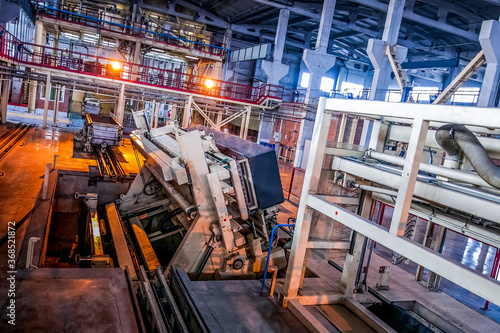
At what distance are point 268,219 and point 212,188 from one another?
1617mm

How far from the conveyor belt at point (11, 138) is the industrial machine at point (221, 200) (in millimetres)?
6670

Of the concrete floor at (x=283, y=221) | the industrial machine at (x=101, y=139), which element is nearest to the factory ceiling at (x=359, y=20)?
the industrial machine at (x=101, y=139)

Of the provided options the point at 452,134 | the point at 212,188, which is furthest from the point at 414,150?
the point at 212,188

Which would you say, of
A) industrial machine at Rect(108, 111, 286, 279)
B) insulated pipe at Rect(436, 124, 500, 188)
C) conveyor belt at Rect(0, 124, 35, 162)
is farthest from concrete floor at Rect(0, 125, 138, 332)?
insulated pipe at Rect(436, 124, 500, 188)

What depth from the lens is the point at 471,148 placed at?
3.29 m

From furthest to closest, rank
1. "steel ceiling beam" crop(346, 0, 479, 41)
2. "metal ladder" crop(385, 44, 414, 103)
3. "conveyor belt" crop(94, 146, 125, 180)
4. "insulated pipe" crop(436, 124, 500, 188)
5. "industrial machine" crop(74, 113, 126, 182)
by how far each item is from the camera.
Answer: "steel ceiling beam" crop(346, 0, 479, 41) < "metal ladder" crop(385, 44, 414, 103) < "industrial machine" crop(74, 113, 126, 182) < "conveyor belt" crop(94, 146, 125, 180) < "insulated pipe" crop(436, 124, 500, 188)

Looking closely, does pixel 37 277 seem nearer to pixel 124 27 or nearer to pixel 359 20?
pixel 124 27

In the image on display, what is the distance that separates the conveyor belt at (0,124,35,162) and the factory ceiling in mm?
13286

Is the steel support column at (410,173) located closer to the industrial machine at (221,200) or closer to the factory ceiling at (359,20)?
the industrial machine at (221,200)

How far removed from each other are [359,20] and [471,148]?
83.6 ft

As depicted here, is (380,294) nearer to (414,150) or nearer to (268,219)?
(268,219)

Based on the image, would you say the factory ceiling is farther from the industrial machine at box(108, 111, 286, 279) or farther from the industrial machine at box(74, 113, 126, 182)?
the industrial machine at box(108, 111, 286, 279)

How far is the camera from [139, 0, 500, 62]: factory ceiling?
773 inches

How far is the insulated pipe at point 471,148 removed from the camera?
3.04 meters
